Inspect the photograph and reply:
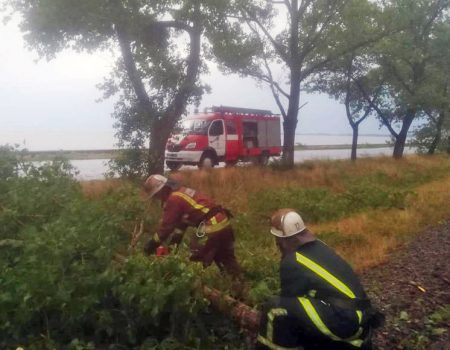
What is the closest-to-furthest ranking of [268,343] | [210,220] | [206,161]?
[268,343] < [210,220] < [206,161]

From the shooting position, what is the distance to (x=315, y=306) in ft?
12.2

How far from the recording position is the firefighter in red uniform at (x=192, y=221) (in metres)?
5.91

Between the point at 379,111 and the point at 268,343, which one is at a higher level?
the point at 379,111

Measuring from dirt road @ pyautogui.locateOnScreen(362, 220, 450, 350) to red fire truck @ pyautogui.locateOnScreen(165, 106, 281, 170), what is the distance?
11765mm

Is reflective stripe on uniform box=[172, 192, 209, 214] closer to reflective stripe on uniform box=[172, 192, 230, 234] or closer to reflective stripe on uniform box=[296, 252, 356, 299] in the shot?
reflective stripe on uniform box=[172, 192, 230, 234]

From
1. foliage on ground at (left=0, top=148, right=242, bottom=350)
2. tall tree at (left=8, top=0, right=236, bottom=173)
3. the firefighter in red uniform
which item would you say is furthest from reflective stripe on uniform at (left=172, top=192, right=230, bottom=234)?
tall tree at (left=8, top=0, right=236, bottom=173)

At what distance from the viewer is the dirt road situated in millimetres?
5223

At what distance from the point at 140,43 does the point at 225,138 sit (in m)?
9.52

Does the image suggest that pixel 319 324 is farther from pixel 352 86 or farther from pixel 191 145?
pixel 352 86

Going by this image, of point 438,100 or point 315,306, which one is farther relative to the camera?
point 438,100

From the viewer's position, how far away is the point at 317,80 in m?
28.9

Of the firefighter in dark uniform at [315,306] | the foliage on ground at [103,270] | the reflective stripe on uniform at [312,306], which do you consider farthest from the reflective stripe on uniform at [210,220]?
the reflective stripe on uniform at [312,306]

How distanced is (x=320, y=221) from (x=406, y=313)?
21.2ft

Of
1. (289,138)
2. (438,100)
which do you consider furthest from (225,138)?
(438,100)
